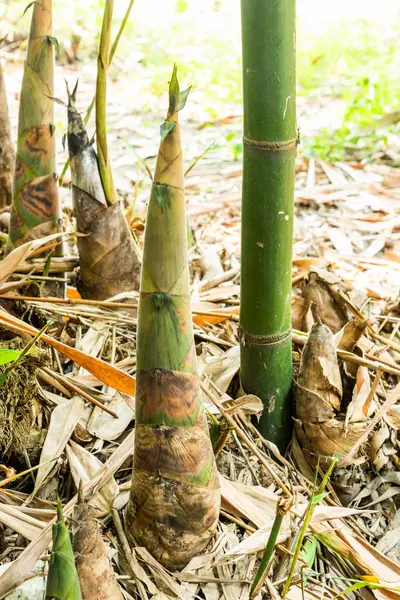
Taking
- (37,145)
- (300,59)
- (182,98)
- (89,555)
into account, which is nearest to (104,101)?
(37,145)

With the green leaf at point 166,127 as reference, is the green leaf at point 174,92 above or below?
above

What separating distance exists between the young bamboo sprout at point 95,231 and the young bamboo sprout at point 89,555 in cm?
55

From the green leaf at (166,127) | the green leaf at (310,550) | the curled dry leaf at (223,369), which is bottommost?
the green leaf at (310,550)

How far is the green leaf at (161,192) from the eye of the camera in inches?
28.0

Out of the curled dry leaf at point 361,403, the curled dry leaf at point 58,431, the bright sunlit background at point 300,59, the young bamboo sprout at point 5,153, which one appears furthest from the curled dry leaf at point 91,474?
the bright sunlit background at point 300,59

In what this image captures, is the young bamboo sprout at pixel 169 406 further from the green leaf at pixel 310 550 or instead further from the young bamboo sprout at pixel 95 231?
the young bamboo sprout at pixel 95 231

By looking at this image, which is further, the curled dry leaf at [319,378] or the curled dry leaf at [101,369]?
the curled dry leaf at [319,378]

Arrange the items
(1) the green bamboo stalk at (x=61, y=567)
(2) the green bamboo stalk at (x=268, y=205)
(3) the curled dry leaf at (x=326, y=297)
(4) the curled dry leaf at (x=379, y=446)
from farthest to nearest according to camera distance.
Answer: (3) the curled dry leaf at (x=326, y=297) → (4) the curled dry leaf at (x=379, y=446) → (2) the green bamboo stalk at (x=268, y=205) → (1) the green bamboo stalk at (x=61, y=567)

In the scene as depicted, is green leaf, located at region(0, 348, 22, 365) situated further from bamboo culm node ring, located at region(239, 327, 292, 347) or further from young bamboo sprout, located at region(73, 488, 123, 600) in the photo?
bamboo culm node ring, located at region(239, 327, 292, 347)

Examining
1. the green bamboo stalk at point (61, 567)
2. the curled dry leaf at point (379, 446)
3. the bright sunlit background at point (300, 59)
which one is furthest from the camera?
the bright sunlit background at point (300, 59)

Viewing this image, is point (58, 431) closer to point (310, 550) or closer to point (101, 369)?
point (101, 369)

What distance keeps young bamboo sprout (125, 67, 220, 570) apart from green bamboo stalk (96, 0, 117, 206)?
365 mm

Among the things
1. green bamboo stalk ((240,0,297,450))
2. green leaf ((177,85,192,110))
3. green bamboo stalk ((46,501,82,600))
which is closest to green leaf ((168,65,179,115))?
green leaf ((177,85,192,110))

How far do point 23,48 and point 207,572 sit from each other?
4.30m
